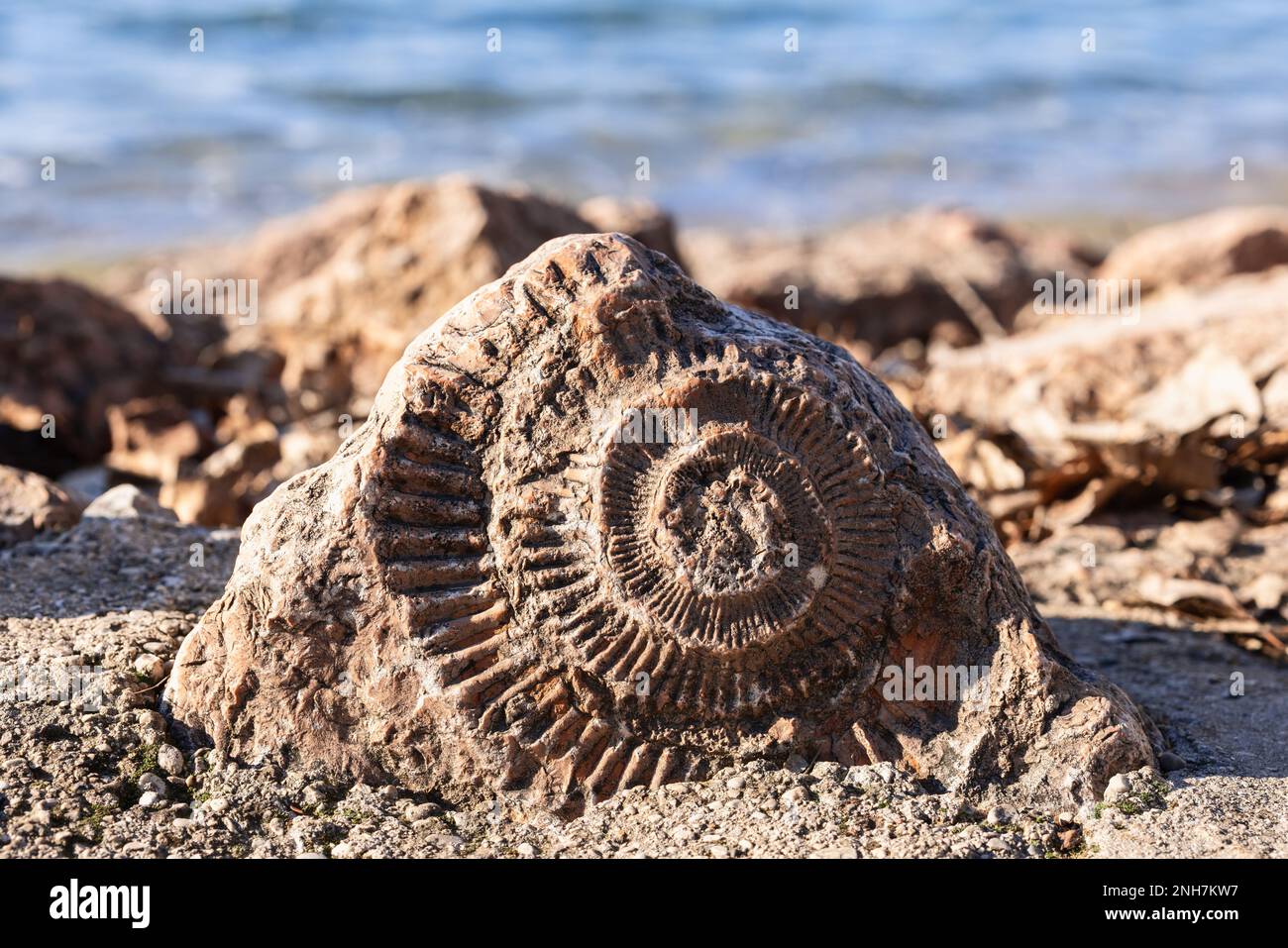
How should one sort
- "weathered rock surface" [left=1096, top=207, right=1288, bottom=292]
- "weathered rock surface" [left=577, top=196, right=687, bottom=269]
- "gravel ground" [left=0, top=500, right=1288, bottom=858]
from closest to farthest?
"gravel ground" [left=0, top=500, right=1288, bottom=858], "weathered rock surface" [left=577, top=196, right=687, bottom=269], "weathered rock surface" [left=1096, top=207, right=1288, bottom=292]

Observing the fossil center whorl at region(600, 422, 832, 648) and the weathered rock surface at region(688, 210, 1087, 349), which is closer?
the fossil center whorl at region(600, 422, 832, 648)

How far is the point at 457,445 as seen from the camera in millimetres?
2922

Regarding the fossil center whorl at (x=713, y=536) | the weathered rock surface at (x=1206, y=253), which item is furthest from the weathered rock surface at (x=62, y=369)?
the weathered rock surface at (x=1206, y=253)

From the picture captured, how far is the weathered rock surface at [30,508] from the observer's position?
4004 millimetres

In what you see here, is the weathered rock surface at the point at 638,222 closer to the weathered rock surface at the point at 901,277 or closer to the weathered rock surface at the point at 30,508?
the weathered rock surface at the point at 901,277

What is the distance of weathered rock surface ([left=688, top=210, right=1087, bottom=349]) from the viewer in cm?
845

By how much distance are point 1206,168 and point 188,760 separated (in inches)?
538

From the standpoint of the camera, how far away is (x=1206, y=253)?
29.8 feet

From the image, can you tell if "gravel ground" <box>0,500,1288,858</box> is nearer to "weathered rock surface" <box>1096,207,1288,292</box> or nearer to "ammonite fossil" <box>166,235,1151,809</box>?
"ammonite fossil" <box>166,235,1151,809</box>

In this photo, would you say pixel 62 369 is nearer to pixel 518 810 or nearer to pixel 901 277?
pixel 518 810

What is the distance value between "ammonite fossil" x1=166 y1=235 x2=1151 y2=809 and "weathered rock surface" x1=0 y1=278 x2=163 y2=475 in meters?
3.48

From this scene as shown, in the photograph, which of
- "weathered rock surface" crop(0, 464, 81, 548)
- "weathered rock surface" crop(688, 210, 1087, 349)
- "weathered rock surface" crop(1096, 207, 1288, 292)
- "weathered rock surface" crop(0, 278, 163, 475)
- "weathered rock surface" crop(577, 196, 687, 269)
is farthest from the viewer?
"weathered rock surface" crop(1096, 207, 1288, 292)

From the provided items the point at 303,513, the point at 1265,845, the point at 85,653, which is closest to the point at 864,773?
the point at 1265,845

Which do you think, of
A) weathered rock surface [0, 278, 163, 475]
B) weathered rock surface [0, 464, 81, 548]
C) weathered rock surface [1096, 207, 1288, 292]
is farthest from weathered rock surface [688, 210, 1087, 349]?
weathered rock surface [0, 464, 81, 548]
